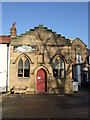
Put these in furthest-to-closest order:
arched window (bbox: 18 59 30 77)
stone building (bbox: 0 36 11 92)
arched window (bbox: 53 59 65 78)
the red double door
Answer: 1. arched window (bbox: 53 59 65 78)
2. arched window (bbox: 18 59 30 77)
3. the red double door
4. stone building (bbox: 0 36 11 92)

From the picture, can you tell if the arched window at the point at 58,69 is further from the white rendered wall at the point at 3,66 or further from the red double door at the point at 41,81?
the white rendered wall at the point at 3,66

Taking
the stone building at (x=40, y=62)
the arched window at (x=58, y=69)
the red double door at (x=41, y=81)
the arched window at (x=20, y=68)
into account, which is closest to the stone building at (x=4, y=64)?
the stone building at (x=40, y=62)

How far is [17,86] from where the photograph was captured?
17672mm

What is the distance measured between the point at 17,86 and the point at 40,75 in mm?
2950

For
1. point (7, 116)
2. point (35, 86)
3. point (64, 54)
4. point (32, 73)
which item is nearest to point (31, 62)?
point (32, 73)

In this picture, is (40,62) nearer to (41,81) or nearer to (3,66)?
(41,81)

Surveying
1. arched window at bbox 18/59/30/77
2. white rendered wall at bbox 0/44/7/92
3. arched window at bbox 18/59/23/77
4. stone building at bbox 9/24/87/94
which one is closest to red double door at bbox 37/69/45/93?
stone building at bbox 9/24/87/94

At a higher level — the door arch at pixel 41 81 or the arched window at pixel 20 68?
the arched window at pixel 20 68

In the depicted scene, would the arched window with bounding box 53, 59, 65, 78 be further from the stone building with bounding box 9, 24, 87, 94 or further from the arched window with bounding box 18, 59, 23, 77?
the arched window with bounding box 18, 59, 23, 77

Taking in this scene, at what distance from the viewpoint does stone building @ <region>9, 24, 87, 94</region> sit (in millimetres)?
17828

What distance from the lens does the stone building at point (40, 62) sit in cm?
1783

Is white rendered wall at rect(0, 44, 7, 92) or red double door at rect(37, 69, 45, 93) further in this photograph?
red double door at rect(37, 69, 45, 93)

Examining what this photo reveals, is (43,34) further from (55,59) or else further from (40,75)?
(40,75)

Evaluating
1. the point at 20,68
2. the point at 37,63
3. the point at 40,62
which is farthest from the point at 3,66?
the point at 40,62
